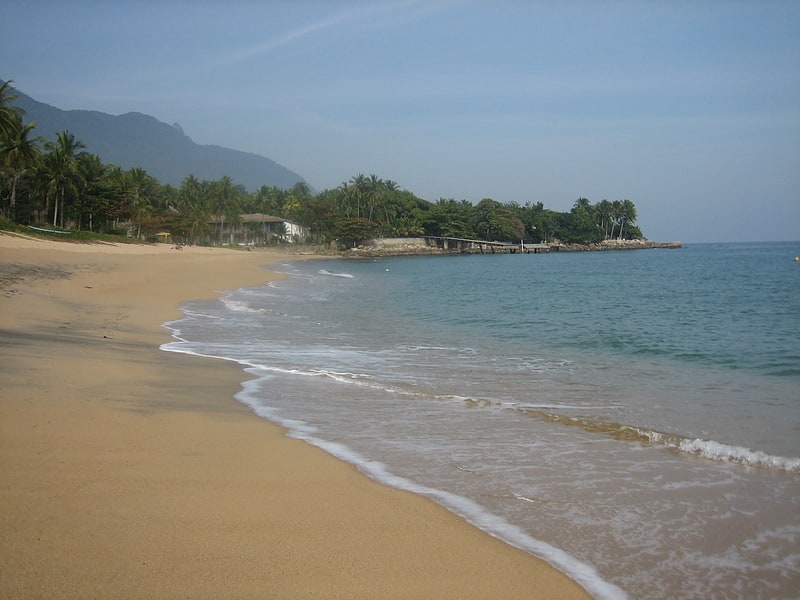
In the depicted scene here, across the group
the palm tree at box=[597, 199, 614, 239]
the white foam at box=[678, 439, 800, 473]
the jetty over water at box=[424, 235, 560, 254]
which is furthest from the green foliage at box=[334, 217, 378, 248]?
the white foam at box=[678, 439, 800, 473]

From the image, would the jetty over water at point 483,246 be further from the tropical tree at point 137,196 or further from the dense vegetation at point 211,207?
the tropical tree at point 137,196

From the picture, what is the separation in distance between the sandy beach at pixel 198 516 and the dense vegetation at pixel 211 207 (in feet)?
Answer: 139

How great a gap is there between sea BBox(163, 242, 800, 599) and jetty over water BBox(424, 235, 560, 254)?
100.0m

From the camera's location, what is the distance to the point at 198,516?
3.91 meters

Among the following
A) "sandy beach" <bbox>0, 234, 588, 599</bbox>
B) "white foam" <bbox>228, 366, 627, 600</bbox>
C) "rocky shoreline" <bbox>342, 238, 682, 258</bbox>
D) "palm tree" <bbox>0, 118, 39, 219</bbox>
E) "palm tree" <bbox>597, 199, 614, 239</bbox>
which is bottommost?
"white foam" <bbox>228, 366, 627, 600</bbox>

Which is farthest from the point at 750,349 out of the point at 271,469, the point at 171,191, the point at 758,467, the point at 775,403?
the point at 171,191

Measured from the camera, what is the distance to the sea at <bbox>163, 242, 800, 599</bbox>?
13.2 feet

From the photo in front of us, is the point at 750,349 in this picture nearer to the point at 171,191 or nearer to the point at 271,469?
the point at 271,469

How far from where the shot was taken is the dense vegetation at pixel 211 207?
51312 mm

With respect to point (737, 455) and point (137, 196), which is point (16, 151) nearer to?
point (137, 196)

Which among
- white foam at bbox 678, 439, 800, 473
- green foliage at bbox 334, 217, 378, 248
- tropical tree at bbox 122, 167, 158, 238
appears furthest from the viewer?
green foliage at bbox 334, 217, 378, 248

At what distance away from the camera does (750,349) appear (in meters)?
13.9

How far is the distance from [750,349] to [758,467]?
931 centimetres

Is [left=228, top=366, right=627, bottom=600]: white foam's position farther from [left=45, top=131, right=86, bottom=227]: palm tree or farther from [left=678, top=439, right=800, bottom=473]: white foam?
[left=45, top=131, right=86, bottom=227]: palm tree
